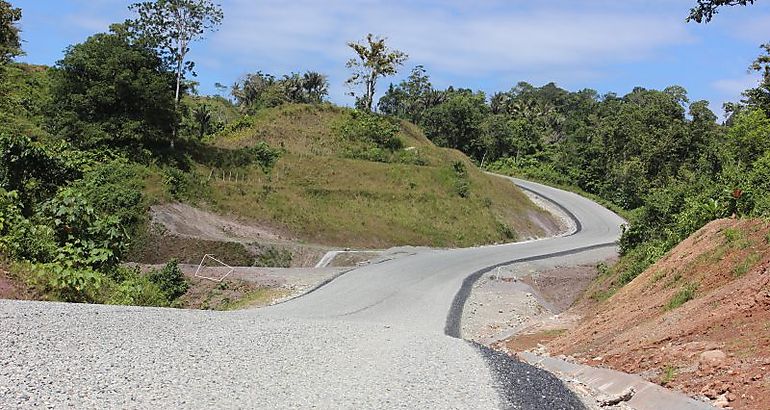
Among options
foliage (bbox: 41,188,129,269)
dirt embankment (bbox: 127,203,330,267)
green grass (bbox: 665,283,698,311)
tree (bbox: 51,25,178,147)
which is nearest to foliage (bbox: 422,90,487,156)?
tree (bbox: 51,25,178,147)

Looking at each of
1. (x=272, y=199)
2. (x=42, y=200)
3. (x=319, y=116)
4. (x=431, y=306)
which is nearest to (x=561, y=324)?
(x=431, y=306)

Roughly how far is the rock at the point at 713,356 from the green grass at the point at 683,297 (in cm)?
445

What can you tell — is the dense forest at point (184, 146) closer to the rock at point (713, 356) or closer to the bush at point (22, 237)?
the bush at point (22, 237)

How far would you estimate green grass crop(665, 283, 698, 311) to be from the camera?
41.4ft

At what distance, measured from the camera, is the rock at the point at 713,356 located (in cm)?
797

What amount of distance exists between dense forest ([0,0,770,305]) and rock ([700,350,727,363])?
593 cm

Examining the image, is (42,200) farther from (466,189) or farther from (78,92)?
(466,189)

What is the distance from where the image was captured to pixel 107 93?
1599 inches

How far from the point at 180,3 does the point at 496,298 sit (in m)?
37.1

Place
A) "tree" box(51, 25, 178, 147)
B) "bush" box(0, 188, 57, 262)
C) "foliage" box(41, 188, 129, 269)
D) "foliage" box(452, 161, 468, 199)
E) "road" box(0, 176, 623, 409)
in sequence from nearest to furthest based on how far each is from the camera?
1. "road" box(0, 176, 623, 409)
2. "bush" box(0, 188, 57, 262)
3. "foliage" box(41, 188, 129, 269)
4. "tree" box(51, 25, 178, 147)
5. "foliage" box(452, 161, 468, 199)

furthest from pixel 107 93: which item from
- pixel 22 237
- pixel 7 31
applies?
pixel 22 237

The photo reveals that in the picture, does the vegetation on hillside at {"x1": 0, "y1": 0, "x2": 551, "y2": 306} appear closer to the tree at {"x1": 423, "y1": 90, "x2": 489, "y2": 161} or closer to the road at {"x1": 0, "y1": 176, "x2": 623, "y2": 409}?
the road at {"x1": 0, "y1": 176, "x2": 623, "y2": 409}

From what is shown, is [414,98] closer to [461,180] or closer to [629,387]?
[461,180]

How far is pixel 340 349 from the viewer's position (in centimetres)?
1048
